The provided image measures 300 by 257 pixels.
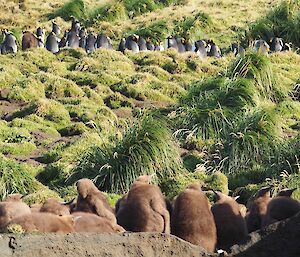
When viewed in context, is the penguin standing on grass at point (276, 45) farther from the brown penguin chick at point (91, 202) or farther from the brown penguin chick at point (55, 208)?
the brown penguin chick at point (55, 208)

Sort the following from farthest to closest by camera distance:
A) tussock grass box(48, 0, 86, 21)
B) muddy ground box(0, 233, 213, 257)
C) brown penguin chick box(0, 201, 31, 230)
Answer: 1. tussock grass box(48, 0, 86, 21)
2. brown penguin chick box(0, 201, 31, 230)
3. muddy ground box(0, 233, 213, 257)

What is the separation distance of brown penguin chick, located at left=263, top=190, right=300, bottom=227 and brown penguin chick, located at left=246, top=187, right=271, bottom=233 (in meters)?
0.22

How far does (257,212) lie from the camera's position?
24.5 ft

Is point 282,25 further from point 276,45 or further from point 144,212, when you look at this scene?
point 144,212

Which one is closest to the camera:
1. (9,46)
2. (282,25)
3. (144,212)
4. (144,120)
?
(144,212)

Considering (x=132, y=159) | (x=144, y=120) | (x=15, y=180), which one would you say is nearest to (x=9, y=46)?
(x=144, y=120)

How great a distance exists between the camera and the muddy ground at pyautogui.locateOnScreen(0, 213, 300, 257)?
536 centimetres

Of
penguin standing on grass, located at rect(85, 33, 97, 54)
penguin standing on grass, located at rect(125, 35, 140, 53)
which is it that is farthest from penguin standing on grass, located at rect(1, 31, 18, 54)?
penguin standing on grass, located at rect(125, 35, 140, 53)

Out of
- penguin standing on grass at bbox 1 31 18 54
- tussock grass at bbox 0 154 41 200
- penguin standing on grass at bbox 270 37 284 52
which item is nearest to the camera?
tussock grass at bbox 0 154 41 200

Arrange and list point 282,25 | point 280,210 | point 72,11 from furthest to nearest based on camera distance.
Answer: point 72,11 → point 282,25 → point 280,210

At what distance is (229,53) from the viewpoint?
22281 millimetres

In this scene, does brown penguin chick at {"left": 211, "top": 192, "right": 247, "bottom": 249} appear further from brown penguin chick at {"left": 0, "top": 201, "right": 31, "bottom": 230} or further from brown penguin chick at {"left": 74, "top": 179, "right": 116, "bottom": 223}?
brown penguin chick at {"left": 0, "top": 201, "right": 31, "bottom": 230}

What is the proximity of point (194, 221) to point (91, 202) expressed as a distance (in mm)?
1162

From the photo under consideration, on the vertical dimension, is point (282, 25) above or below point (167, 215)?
below
